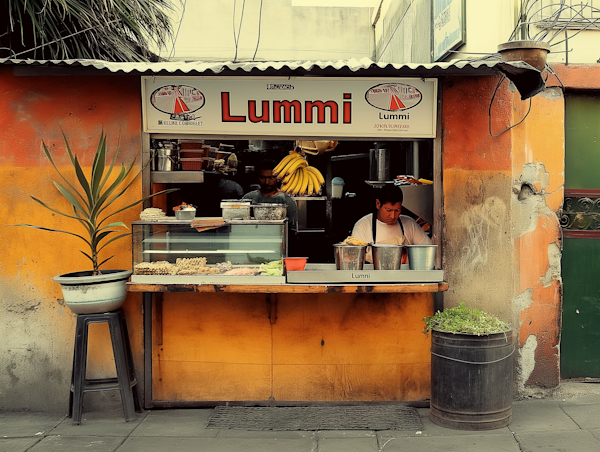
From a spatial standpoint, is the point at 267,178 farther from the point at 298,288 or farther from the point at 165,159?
the point at 298,288

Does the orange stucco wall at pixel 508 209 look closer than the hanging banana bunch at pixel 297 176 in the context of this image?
Yes

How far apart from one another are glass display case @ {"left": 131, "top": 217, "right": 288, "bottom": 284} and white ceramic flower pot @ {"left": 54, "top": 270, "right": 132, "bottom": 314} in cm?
20

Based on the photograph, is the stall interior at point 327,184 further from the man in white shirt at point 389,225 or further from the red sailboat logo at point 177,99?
the red sailboat logo at point 177,99

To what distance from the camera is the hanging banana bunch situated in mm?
6465

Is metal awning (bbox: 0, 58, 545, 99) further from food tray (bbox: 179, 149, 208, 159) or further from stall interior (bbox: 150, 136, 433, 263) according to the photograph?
stall interior (bbox: 150, 136, 433, 263)

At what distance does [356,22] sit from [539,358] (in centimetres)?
921

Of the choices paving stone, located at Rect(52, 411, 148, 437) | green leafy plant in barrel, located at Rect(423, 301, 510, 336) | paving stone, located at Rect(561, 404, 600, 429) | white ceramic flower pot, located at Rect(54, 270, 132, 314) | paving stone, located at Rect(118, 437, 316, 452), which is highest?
white ceramic flower pot, located at Rect(54, 270, 132, 314)

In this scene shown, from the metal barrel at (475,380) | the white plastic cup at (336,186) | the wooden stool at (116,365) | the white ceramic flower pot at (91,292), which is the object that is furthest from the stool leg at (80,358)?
the white plastic cup at (336,186)

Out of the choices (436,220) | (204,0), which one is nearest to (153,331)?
(436,220)

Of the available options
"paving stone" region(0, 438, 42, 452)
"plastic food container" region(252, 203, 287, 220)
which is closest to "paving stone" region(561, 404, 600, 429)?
"plastic food container" region(252, 203, 287, 220)

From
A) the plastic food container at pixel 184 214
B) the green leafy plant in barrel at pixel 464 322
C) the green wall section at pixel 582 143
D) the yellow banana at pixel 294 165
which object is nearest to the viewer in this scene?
the green leafy plant in barrel at pixel 464 322

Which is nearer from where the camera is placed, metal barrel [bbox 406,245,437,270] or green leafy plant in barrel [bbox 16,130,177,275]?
green leafy plant in barrel [bbox 16,130,177,275]

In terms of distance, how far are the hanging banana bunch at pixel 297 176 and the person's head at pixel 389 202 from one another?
87cm

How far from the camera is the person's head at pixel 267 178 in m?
6.92
